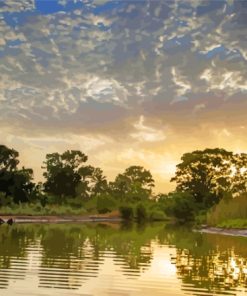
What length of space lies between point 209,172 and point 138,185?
1021 inches

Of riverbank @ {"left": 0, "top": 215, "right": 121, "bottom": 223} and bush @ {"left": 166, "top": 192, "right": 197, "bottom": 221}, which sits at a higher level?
bush @ {"left": 166, "top": 192, "right": 197, "bottom": 221}

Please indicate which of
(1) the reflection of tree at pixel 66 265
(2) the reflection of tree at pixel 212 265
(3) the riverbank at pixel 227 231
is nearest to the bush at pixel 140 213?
(3) the riverbank at pixel 227 231

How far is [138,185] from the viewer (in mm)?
114688

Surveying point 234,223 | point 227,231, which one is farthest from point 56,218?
point 227,231

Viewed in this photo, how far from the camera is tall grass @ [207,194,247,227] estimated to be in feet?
156

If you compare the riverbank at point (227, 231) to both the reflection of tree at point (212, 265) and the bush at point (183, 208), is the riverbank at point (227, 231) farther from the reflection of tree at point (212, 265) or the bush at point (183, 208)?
the bush at point (183, 208)

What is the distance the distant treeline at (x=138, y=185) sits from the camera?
77938mm

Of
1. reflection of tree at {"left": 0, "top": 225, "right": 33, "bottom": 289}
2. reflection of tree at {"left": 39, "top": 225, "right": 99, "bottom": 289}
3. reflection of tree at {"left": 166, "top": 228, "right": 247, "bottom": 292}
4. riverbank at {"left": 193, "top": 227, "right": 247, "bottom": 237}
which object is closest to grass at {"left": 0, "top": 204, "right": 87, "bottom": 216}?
riverbank at {"left": 193, "top": 227, "right": 247, "bottom": 237}

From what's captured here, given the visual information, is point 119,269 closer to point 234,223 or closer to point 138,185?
point 234,223

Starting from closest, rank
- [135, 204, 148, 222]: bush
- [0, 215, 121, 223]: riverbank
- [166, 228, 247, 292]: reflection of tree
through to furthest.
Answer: [166, 228, 247, 292]: reflection of tree < [0, 215, 121, 223]: riverbank < [135, 204, 148, 222]: bush

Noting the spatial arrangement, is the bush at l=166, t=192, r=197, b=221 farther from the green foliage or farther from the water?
the water

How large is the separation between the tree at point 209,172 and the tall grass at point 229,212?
37597 mm

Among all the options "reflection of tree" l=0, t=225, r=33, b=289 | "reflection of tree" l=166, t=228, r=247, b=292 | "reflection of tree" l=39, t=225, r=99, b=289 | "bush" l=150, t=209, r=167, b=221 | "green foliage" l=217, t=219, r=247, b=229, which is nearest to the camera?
"reflection of tree" l=39, t=225, r=99, b=289

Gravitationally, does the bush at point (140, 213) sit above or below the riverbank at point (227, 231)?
above
